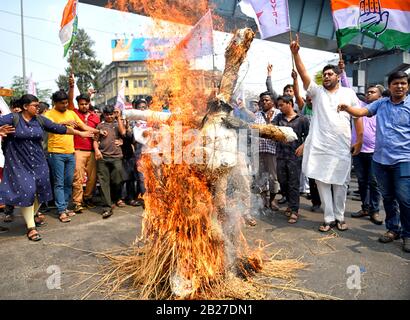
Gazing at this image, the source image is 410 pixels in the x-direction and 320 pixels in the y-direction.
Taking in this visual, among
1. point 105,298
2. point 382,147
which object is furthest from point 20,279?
point 382,147

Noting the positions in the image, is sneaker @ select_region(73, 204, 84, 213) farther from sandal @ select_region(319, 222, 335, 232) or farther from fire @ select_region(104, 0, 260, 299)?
sandal @ select_region(319, 222, 335, 232)

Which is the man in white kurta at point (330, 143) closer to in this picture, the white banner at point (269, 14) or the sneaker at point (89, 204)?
the white banner at point (269, 14)

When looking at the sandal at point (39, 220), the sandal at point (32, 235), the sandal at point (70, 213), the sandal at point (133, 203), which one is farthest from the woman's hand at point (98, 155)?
the sandal at point (32, 235)

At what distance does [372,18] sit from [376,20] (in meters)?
0.10

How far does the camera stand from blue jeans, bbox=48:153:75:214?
5492 millimetres

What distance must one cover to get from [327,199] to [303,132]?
145 cm

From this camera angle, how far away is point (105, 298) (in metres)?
2.84

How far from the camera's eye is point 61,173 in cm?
552

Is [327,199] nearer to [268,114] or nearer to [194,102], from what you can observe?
[268,114]

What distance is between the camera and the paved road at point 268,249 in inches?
119

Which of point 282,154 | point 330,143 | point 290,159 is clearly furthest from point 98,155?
point 330,143

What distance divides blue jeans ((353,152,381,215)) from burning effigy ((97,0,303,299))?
3.06m

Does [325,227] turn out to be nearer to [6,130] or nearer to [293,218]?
[293,218]

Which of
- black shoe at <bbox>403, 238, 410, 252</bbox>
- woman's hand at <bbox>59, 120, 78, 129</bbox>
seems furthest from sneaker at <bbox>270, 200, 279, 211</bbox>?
woman's hand at <bbox>59, 120, 78, 129</bbox>
